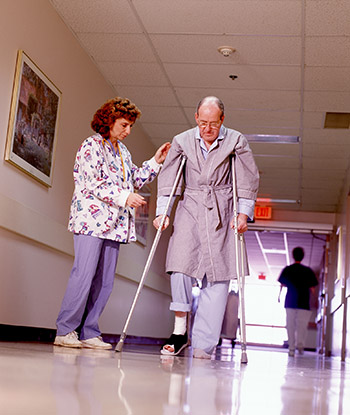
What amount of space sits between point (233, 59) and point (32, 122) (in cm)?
205

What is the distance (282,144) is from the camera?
8.78 metres

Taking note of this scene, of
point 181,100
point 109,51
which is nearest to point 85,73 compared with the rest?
point 109,51

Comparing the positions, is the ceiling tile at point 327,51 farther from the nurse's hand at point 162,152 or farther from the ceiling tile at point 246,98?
A: the nurse's hand at point 162,152

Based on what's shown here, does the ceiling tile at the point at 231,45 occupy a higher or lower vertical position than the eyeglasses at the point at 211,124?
higher

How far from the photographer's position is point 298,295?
9469 millimetres

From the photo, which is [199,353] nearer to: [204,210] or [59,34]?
[204,210]

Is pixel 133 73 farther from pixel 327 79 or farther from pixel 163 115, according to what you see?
pixel 327 79

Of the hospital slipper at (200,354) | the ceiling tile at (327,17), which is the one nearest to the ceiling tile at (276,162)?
the ceiling tile at (327,17)

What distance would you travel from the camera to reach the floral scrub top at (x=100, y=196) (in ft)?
12.7

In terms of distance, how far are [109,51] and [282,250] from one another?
14694mm

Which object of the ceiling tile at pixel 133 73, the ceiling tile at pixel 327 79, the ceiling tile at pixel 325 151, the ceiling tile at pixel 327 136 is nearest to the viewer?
the ceiling tile at pixel 327 79

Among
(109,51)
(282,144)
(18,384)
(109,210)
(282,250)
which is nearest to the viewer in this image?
(18,384)

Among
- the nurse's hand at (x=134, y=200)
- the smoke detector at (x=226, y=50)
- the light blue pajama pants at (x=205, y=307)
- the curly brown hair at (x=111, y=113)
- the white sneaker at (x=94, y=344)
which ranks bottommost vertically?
the white sneaker at (x=94, y=344)

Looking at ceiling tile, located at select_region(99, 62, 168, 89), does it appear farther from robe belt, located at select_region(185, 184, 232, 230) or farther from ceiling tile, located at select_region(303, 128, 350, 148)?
→ robe belt, located at select_region(185, 184, 232, 230)
